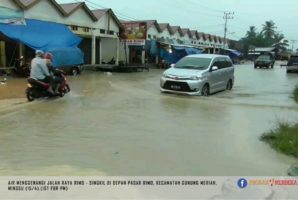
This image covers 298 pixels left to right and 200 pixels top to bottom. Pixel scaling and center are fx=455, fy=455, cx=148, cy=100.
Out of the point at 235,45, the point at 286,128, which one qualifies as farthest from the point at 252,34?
the point at 286,128

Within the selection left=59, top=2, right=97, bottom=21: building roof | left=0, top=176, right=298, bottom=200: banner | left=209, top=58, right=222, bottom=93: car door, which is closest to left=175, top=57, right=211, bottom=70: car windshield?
left=209, top=58, right=222, bottom=93: car door

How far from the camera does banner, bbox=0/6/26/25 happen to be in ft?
79.2

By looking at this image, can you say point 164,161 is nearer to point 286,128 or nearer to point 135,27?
point 286,128

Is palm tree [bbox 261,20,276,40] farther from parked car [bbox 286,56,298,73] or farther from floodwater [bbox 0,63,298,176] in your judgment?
floodwater [bbox 0,63,298,176]

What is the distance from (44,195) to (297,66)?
39092mm

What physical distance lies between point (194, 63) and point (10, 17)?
40.2 ft

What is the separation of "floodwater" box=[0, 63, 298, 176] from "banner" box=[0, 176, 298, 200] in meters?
1.26

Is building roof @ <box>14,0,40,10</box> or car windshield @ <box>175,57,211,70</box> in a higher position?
building roof @ <box>14,0,40,10</box>

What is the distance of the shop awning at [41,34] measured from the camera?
24.0 meters

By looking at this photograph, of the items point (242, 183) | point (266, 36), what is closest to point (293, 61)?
point (242, 183)

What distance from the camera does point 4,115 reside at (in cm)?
1120

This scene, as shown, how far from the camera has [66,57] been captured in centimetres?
2622

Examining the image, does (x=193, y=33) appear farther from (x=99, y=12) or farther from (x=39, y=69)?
(x=39, y=69)

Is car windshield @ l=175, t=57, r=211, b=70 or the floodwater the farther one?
car windshield @ l=175, t=57, r=211, b=70
